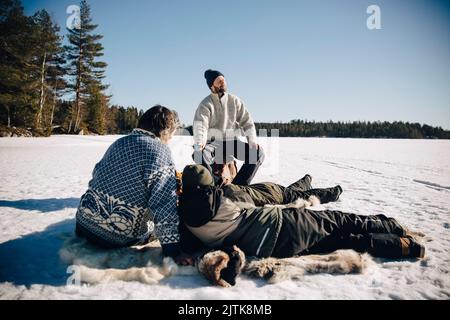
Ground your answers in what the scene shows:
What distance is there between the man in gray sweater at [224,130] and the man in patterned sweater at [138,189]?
194 cm

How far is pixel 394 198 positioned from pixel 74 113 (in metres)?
35.2

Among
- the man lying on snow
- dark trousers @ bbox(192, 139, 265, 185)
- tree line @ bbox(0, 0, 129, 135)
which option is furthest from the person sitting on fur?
tree line @ bbox(0, 0, 129, 135)

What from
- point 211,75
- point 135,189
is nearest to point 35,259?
point 135,189

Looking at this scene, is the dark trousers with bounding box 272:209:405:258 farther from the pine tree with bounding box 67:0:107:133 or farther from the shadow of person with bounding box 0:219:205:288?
the pine tree with bounding box 67:0:107:133

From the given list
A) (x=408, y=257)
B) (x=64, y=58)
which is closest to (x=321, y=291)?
(x=408, y=257)

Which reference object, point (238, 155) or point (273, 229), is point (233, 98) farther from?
point (273, 229)

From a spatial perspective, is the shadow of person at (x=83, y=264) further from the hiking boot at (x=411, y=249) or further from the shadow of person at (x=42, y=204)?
the hiking boot at (x=411, y=249)

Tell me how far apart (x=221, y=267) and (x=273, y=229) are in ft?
1.63

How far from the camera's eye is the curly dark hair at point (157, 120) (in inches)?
83.2

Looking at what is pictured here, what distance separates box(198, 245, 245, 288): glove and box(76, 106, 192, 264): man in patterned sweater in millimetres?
196

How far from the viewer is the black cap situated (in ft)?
14.0

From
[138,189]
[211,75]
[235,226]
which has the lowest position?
[235,226]

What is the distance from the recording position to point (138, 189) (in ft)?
6.50

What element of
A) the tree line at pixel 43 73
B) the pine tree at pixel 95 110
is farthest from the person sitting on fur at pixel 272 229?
the pine tree at pixel 95 110
